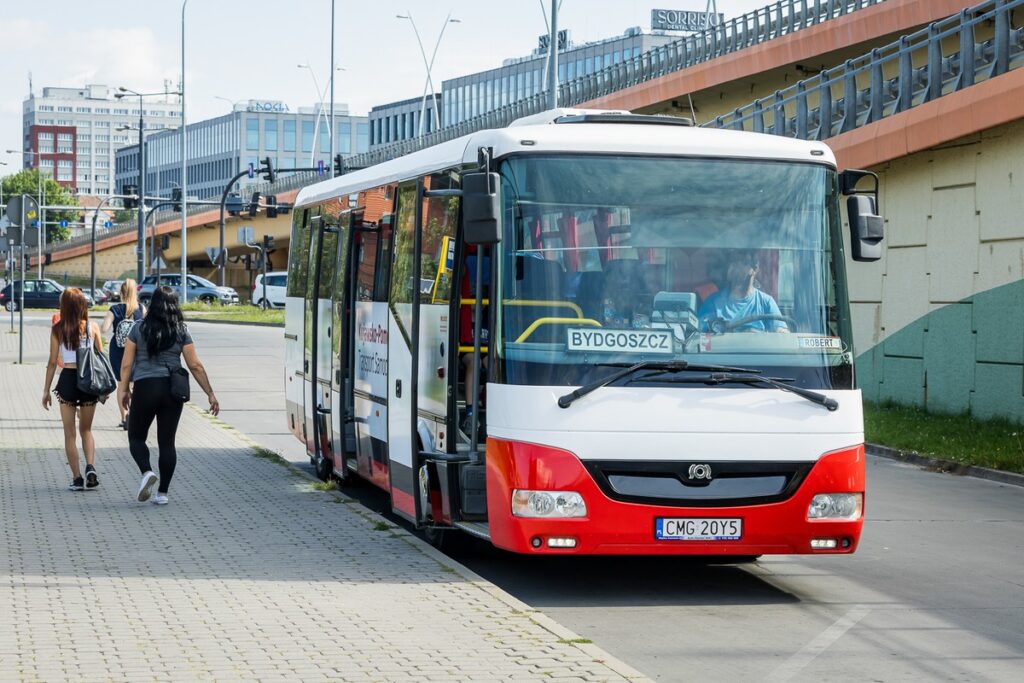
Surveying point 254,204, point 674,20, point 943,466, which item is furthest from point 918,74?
point 674,20

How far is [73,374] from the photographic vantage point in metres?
12.9

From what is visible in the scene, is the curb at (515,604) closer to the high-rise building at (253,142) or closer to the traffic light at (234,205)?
the traffic light at (234,205)

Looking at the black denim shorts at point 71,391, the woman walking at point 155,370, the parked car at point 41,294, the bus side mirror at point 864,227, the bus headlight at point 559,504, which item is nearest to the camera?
the bus headlight at point 559,504

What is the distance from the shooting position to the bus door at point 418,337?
32.6ft

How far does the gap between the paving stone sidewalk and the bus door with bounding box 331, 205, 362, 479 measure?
43 centimetres

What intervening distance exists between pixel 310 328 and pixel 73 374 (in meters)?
2.31

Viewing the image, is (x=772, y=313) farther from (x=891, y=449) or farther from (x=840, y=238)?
(x=891, y=449)

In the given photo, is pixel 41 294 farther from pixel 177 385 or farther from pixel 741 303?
pixel 741 303

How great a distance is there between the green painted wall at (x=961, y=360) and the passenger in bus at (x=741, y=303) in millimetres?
11015

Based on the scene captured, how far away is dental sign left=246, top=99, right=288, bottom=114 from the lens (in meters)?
153

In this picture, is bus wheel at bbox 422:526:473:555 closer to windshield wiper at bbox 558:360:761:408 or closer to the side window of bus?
windshield wiper at bbox 558:360:761:408

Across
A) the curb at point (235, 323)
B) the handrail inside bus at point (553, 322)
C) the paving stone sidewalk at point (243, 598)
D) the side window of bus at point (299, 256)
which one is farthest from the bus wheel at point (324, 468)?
the curb at point (235, 323)

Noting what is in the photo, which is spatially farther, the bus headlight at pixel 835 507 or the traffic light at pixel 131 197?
the traffic light at pixel 131 197

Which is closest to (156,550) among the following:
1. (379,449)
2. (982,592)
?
(379,449)
